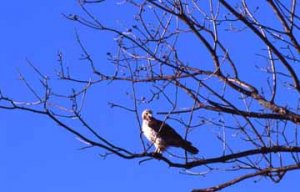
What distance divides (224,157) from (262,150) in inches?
10.8

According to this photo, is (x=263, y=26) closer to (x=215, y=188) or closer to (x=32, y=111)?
(x=215, y=188)

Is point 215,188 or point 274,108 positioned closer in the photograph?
point 215,188

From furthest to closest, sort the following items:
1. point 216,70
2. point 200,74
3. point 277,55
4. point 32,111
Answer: point 200,74
point 216,70
point 277,55
point 32,111

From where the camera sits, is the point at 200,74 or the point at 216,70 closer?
the point at 216,70

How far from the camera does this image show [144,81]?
582cm

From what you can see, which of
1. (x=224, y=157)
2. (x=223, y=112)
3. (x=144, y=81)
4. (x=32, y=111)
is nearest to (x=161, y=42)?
(x=144, y=81)

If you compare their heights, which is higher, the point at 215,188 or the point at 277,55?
the point at 277,55

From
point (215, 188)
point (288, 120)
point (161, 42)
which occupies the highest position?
point (161, 42)

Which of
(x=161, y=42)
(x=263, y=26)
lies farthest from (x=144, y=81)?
(x=263, y=26)

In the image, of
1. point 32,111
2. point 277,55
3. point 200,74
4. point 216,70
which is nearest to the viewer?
point 32,111

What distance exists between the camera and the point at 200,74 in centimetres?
582

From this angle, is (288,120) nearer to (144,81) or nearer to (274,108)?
(274,108)

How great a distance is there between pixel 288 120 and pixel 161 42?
1163 millimetres

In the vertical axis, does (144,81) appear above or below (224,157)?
above
